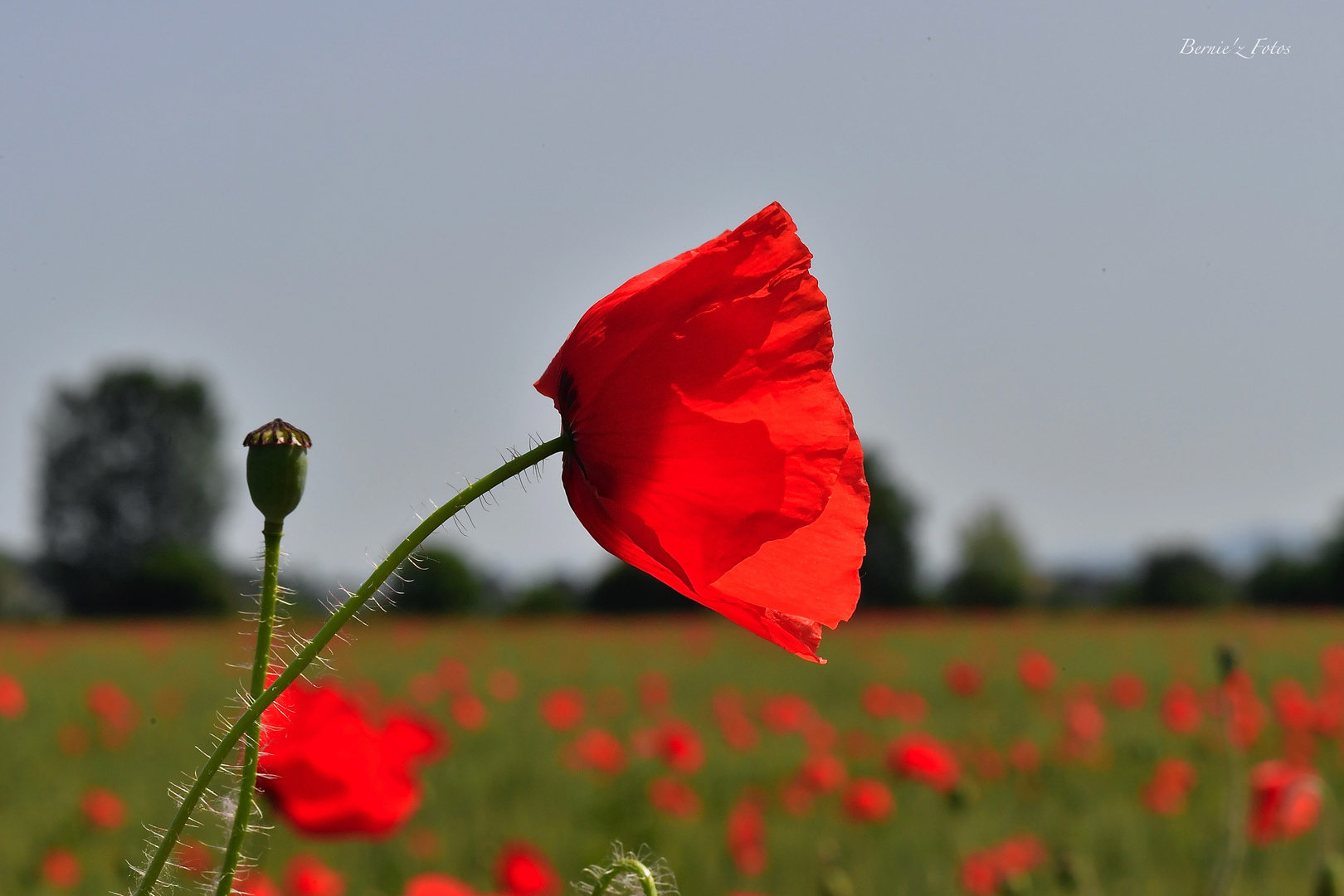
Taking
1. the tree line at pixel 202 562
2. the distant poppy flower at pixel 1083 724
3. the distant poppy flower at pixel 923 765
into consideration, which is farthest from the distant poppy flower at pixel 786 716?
the tree line at pixel 202 562

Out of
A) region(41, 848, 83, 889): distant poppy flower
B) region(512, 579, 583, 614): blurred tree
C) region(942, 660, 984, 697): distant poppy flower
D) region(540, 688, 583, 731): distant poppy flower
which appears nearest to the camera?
region(41, 848, 83, 889): distant poppy flower

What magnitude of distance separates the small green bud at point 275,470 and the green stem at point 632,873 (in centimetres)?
24

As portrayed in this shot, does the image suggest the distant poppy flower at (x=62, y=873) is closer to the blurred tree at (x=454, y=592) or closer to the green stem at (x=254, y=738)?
the green stem at (x=254, y=738)

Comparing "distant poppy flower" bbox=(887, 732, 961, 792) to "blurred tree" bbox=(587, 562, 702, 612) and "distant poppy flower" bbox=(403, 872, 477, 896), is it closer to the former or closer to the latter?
"distant poppy flower" bbox=(403, 872, 477, 896)

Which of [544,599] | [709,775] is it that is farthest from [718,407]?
[544,599]

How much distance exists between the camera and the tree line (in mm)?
24125

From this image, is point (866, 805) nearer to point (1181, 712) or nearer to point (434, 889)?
point (1181, 712)

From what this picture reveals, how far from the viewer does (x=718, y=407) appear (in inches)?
23.3

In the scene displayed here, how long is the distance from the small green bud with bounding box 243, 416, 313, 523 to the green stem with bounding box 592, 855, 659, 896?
0.77 ft

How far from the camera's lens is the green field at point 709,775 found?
312 cm

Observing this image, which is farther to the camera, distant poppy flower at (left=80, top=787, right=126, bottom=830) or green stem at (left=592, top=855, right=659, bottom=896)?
distant poppy flower at (left=80, top=787, right=126, bottom=830)

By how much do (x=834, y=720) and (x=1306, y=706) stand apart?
2.10 m

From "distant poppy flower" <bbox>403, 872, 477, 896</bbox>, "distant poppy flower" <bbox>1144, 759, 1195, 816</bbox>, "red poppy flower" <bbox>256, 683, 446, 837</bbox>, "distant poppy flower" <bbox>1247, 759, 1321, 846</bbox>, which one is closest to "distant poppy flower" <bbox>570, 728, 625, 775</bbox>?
Result: "distant poppy flower" <bbox>1144, 759, 1195, 816</bbox>

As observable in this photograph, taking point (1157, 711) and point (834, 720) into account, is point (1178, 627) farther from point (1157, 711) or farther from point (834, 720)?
point (834, 720)
